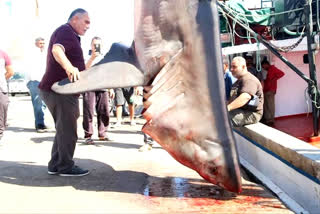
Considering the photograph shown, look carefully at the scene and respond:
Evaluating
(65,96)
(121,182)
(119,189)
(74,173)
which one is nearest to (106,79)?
(65,96)

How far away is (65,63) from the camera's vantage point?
11.8 feet

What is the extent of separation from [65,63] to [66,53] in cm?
51

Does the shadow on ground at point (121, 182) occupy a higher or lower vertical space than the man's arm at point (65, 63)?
lower

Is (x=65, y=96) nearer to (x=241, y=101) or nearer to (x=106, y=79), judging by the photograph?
(x=106, y=79)

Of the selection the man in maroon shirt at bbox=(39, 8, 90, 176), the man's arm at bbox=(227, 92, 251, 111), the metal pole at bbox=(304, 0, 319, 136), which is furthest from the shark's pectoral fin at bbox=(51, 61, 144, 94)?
the metal pole at bbox=(304, 0, 319, 136)

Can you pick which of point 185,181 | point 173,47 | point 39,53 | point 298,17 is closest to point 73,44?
point 173,47

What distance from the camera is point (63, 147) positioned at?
4.14m

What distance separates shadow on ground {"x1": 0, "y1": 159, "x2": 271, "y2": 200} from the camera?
3.69m

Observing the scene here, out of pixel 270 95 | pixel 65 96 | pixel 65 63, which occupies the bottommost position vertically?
pixel 270 95

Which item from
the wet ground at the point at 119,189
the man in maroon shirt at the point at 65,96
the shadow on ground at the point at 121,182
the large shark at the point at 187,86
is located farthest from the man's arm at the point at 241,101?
the man in maroon shirt at the point at 65,96

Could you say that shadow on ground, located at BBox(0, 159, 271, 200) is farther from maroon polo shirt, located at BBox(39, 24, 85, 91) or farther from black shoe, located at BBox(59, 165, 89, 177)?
maroon polo shirt, located at BBox(39, 24, 85, 91)

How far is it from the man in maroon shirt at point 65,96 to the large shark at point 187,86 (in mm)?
917

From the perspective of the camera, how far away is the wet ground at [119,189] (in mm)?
3297

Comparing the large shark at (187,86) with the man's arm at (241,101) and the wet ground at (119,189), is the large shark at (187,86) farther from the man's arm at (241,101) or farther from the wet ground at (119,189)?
the man's arm at (241,101)
